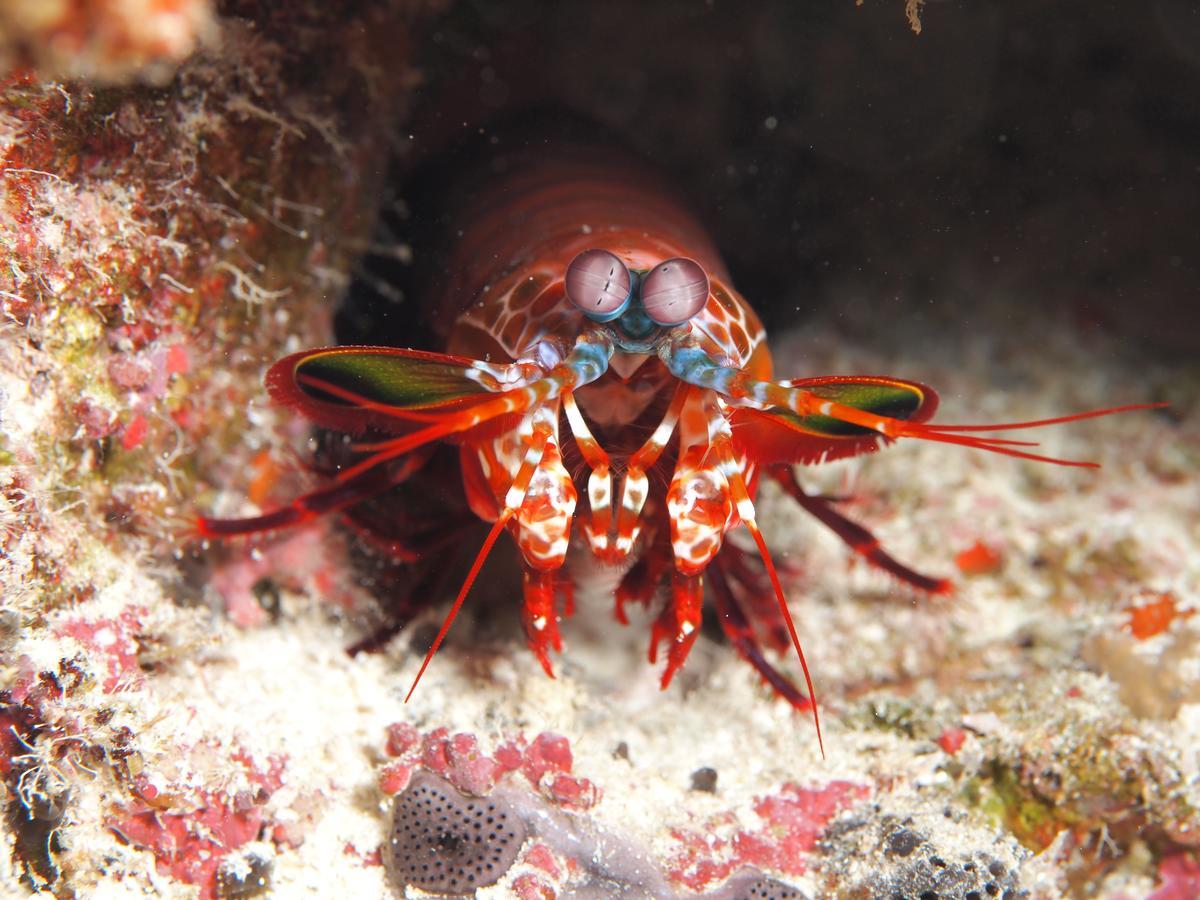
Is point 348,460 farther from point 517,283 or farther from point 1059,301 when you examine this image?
point 1059,301

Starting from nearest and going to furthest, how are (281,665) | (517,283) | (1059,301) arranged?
(517,283) → (281,665) → (1059,301)

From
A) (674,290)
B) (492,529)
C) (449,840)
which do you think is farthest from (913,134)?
(449,840)

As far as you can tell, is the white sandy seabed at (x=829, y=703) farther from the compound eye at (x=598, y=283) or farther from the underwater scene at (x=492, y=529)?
the compound eye at (x=598, y=283)

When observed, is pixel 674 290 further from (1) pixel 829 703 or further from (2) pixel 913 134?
(2) pixel 913 134

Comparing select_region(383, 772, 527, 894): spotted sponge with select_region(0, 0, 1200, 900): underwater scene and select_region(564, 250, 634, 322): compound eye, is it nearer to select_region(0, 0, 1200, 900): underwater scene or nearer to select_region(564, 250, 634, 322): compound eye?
select_region(0, 0, 1200, 900): underwater scene

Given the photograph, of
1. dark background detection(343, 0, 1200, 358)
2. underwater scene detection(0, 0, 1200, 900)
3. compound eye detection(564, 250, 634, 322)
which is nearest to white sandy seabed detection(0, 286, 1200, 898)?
→ underwater scene detection(0, 0, 1200, 900)

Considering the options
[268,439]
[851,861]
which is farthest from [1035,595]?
[268,439]
